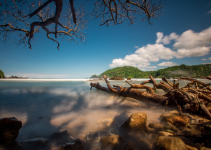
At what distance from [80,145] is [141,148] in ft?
4.17

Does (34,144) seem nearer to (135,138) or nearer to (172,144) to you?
(135,138)

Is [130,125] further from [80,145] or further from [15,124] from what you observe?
[15,124]

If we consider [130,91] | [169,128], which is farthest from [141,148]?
[130,91]

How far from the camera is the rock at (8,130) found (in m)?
1.76

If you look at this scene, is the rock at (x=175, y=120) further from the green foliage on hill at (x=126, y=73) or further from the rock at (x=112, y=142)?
the green foliage on hill at (x=126, y=73)

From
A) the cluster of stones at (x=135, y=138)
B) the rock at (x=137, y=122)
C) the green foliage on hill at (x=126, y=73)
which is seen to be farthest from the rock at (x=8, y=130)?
the green foliage on hill at (x=126, y=73)

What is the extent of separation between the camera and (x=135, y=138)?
2062 millimetres

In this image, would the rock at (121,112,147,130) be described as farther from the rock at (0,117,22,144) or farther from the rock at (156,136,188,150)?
the rock at (0,117,22,144)

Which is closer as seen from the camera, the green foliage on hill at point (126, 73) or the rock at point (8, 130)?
the rock at point (8, 130)

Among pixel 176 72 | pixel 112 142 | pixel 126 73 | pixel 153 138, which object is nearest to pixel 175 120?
pixel 153 138

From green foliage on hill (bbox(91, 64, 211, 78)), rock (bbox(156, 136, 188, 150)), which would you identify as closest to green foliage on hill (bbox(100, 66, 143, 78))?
green foliage on hill (bbox(91, 64, 211, 78))

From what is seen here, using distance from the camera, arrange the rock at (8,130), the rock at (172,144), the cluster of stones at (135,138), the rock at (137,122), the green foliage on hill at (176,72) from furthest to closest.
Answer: the green foliage on hill at (176,72)
the rock at (137,122)
the rock at (8,130)
the cluster of stones at (135,138)
the rock at (172,144)

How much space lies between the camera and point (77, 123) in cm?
294

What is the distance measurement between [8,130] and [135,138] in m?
2.87
